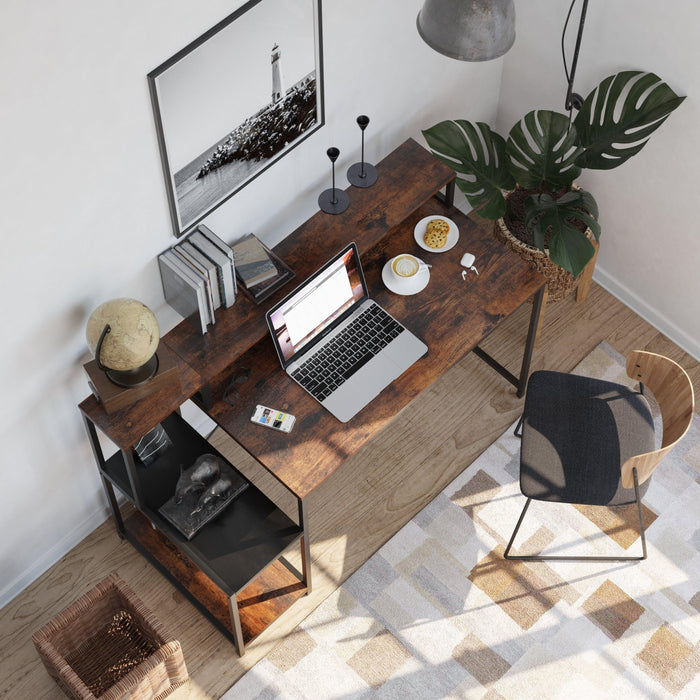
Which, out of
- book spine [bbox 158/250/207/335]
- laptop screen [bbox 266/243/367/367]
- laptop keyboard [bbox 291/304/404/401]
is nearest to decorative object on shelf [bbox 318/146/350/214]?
laptop screen [bbox 266/243/367/367]

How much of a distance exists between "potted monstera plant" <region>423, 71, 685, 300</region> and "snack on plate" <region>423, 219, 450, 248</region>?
0.16 m

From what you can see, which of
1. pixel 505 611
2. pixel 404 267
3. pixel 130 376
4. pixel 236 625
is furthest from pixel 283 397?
pixel 505 611

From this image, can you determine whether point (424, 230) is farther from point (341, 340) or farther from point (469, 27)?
point (469, 27)

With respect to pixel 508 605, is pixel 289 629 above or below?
above

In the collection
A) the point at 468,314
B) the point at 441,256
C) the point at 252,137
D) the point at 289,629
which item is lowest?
the point at 289,629

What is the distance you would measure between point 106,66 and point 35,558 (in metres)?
1.85

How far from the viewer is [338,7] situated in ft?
8.83

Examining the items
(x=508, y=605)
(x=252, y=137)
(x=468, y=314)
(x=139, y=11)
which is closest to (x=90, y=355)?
(x=252, y=137)

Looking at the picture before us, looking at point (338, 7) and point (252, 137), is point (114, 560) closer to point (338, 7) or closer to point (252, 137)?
point (252, 137)

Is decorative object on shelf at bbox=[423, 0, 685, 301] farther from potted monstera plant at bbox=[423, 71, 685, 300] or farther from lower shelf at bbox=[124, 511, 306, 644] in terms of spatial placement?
lower shelf at bbox=[124, 511, 306, 644]

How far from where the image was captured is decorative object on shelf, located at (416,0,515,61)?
2.18 m

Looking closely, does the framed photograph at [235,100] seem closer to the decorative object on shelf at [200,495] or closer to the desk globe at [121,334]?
the desk globe at [121,334]

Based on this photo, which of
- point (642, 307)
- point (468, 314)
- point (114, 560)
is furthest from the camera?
point (642, 307)

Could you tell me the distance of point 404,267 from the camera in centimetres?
311
